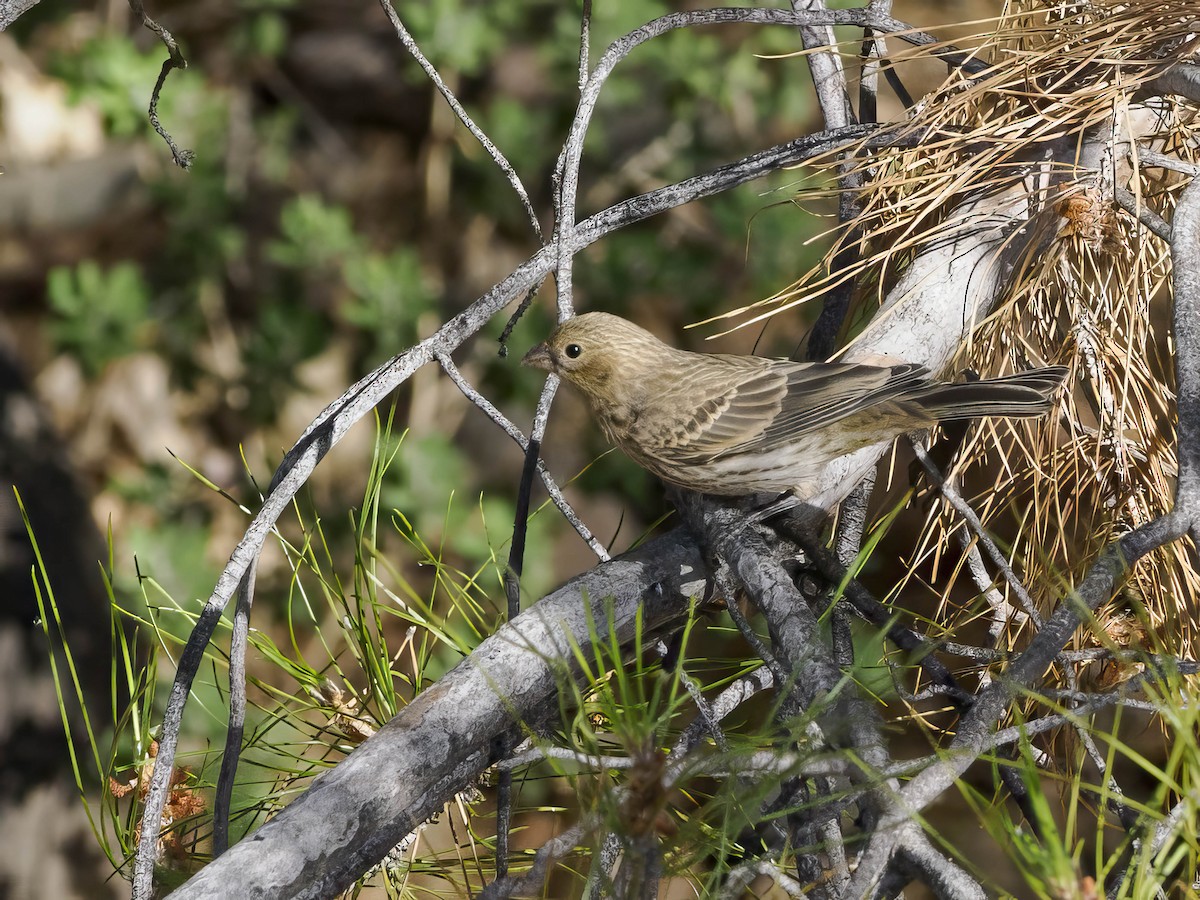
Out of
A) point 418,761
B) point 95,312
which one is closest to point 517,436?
point 418,761

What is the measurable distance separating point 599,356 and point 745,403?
14.2 inches

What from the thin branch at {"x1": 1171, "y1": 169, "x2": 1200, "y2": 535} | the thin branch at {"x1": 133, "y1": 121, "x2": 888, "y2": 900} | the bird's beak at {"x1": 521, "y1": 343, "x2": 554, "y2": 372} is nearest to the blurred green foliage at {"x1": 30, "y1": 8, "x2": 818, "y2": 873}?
the bird's beak at {"x1": 521, "y1": 343, "x2": 554, "y2": 372}

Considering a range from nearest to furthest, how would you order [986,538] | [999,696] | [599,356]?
[999,696]
[986,538]
[599,356]

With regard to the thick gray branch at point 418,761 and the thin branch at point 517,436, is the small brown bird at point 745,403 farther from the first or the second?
the thick gray branch at point 418,761

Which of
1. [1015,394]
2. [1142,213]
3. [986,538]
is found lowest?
[986,538]

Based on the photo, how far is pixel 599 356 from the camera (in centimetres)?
239

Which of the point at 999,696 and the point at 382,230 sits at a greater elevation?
the point at 382,230

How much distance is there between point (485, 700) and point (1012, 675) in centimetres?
69

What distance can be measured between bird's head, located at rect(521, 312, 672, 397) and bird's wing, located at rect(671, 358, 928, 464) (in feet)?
0.54

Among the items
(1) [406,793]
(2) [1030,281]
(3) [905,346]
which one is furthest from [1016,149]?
(1) [406,793]

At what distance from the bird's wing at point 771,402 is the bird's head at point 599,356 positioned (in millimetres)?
165

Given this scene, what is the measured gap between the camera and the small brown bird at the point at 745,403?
72.9 inches

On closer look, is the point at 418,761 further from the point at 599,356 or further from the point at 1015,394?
the point at 599,356

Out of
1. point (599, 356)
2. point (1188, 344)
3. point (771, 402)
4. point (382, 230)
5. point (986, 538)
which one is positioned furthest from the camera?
point (382, 230)
